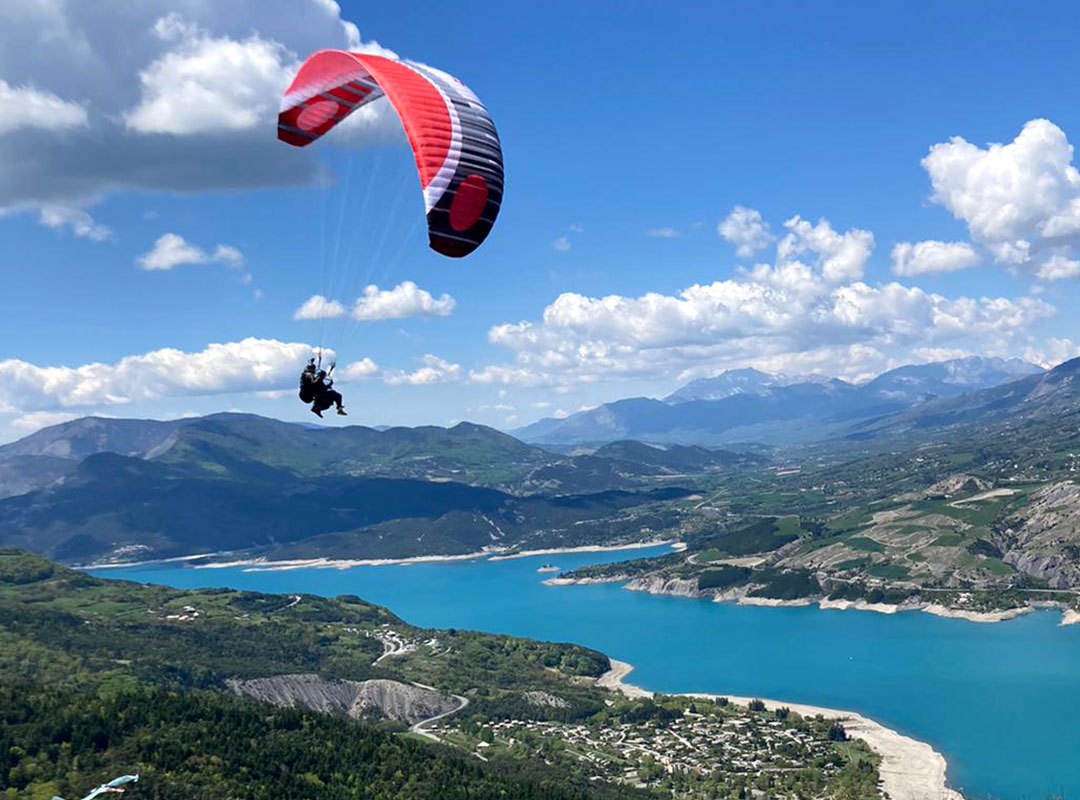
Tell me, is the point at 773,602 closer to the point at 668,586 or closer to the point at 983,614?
the point at 668,586

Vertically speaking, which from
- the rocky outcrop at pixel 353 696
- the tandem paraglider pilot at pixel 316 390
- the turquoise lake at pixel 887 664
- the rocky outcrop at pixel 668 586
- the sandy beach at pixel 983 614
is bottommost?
the turquoise lake at pixel 887 664

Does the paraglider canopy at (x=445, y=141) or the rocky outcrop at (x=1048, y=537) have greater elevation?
the paraglider canopy at (x=445, y=141)

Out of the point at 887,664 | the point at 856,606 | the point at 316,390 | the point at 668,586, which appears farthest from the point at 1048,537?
the point at 316,390

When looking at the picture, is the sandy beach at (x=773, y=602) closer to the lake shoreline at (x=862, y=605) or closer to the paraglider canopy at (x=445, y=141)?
the lake shoreline at (x=862, y=605)

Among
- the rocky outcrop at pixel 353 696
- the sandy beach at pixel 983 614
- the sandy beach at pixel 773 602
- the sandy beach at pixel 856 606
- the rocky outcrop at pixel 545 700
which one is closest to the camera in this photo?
the rocky outcrop at pixel 545 700

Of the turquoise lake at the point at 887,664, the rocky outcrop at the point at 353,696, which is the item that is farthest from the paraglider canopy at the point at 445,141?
the rocky outcrop at the point at 353,696

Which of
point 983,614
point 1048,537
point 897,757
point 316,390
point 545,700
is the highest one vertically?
point 316,390

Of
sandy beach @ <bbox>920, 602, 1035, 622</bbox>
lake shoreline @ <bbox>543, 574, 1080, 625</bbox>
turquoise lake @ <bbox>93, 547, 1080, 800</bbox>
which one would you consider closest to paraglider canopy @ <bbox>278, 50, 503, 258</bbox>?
turquoise lake @ <bbox>93, 547, 1080, 800</bbox>
